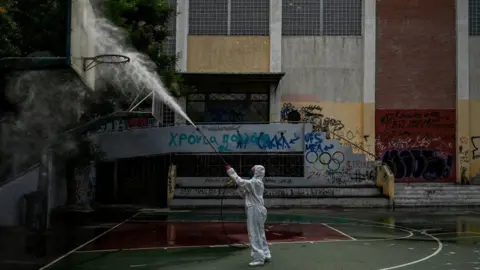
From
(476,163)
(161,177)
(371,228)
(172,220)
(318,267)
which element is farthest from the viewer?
(476,163)

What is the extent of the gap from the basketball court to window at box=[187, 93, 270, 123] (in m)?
11.3

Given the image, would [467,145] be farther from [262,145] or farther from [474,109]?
[262,145]

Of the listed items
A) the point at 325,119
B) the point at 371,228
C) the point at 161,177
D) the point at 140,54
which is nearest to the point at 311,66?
the point at 325,119

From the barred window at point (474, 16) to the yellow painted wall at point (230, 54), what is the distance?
1113 cm

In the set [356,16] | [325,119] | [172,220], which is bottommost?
[172,220]

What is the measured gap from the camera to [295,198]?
928 inches

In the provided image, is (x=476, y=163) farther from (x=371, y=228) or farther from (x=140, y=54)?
(x=140, y=54)

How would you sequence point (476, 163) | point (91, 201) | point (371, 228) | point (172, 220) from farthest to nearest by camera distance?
point (476, 163)
point (91, 201)
point (172, 220)
point (371, 228)

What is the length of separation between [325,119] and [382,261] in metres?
19.8

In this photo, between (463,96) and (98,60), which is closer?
(98,60)

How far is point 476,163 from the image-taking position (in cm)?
2964

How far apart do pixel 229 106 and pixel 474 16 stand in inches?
563

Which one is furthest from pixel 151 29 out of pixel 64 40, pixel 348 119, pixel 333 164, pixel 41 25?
pixel 348 119

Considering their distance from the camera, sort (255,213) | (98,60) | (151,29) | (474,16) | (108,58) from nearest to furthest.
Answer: (255,213), (98,60), (108,58), (151,29), (474,16)
